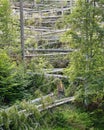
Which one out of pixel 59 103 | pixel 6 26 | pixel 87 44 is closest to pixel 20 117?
pixel 59 103

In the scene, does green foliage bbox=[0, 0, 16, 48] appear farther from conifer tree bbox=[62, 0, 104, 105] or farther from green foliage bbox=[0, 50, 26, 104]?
conifer tree bbox=[62, 0, 104, 105]

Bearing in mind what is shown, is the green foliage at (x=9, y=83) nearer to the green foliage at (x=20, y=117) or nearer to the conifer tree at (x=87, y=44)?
the green foliage at (x=20, y=117)

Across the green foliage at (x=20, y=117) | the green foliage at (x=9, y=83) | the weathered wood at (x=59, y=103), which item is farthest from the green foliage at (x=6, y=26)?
the green foliage at (x=20, y=117)

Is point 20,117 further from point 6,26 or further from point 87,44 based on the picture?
point 6,26

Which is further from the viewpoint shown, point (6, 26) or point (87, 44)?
point (6, 26)

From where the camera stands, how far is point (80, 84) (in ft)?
34.0

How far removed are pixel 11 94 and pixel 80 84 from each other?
7.22 ft

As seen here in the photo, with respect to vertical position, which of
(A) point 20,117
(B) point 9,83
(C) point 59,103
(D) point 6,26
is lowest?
(C) point 59,103

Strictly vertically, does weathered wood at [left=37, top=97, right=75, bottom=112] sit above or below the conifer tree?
below

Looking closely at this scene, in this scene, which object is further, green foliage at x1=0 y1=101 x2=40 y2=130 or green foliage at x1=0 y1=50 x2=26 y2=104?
green foliage at x1=0 y1=50 x2=26 y2=104

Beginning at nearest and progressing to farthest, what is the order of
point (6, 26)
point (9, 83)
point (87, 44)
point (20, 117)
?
point (20, 117), point (87, 44), point (9, 83), point (6, 26)

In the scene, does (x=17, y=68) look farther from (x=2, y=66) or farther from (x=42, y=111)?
(x=42, y=111)

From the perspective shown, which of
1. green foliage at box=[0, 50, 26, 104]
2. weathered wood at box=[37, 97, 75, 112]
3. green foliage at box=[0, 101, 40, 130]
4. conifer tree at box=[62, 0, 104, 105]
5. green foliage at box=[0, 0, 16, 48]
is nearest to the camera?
green foliage at box=[0, 101, 40, 130]

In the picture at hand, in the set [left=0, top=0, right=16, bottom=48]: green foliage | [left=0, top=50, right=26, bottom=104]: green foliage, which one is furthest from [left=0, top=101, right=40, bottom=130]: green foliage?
[left=0, top=0, right=16, bottom=48]: green foliage
